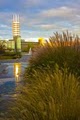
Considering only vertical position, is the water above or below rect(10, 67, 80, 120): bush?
below

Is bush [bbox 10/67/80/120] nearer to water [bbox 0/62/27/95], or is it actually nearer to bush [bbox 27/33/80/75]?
bush [bbox 27/33/80/75]

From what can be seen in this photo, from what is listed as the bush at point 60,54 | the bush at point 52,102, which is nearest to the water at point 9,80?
the bush at point 60,54

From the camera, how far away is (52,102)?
5.02 m

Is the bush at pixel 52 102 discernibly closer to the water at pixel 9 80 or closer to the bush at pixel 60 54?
the bush at pixel 60 54

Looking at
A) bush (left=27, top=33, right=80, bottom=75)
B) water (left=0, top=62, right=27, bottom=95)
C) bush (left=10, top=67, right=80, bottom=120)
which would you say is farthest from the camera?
water (left=0, top=62, right=27, bottom=95)

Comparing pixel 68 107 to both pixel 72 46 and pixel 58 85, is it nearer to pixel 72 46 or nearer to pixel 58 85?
pixel 58 85

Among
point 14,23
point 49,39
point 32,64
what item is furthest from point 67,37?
point 14,23

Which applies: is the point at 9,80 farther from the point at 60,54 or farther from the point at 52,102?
the point at 52,102

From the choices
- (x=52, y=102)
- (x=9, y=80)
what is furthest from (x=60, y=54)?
(x=9, y=80)

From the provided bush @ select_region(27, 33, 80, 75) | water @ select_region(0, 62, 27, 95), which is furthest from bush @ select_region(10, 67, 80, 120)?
water @ select_region(0, 62, 27, 95)

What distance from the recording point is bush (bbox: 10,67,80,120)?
4.96m

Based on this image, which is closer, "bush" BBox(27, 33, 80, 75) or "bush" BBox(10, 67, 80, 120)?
"bush" BBox(10, 67, 80, 120)

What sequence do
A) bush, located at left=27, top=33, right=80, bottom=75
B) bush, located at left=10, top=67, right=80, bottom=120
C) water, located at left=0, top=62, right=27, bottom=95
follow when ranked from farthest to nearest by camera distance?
1. water, located at left=0, top=62, right=27, bottom=95
2. bush, located at left=27, top=33, right=80, bottom=75
3. bush, located at left=10, top=67, right=80, bottom=120

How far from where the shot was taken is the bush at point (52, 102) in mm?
4961
